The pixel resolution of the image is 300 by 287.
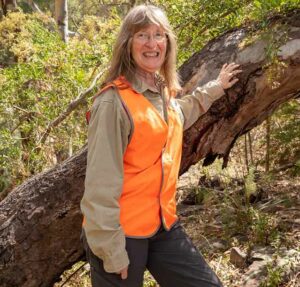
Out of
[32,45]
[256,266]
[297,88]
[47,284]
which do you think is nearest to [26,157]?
[32,45]

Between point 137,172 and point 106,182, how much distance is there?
0.72ft

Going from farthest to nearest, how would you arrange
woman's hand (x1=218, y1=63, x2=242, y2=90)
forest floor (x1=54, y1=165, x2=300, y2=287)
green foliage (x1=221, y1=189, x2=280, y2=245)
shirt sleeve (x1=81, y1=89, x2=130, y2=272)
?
green foliage (x1=221, y1=189, x2=280, y2=245) < forest floor (x1=54, y1=165, x2=300, y2=287) < woman's hand (x1=218, y1=63, x2=242, y2=90) < shirt sleeve (x1=81, y1=89, x2=130, y2=272)

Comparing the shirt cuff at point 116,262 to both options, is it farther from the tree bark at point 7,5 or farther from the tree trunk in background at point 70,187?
the tree bark at point 7,5

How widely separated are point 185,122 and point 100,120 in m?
0.99

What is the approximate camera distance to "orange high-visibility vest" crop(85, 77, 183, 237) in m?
2.36

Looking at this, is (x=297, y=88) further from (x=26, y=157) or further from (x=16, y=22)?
(x=16, y=22)

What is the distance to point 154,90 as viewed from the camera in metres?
2.59

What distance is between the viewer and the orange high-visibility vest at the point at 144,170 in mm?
2355

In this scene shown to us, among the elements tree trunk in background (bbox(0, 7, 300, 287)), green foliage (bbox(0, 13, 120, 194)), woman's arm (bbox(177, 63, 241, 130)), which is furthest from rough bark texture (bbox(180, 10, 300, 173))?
green foliage (bbox(0, 13, 120, 194))

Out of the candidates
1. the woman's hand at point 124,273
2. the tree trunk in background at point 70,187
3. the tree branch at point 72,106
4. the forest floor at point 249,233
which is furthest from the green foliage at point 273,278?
the tree branch at point 72,106

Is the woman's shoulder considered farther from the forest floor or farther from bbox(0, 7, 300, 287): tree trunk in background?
the forest floor

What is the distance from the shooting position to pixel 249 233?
468 centimetres

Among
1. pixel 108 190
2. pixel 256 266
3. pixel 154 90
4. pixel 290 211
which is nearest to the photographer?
pixel 108 190

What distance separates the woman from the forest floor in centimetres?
147
